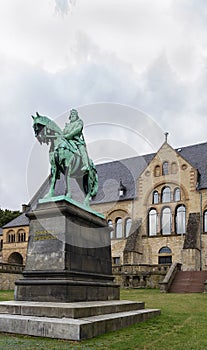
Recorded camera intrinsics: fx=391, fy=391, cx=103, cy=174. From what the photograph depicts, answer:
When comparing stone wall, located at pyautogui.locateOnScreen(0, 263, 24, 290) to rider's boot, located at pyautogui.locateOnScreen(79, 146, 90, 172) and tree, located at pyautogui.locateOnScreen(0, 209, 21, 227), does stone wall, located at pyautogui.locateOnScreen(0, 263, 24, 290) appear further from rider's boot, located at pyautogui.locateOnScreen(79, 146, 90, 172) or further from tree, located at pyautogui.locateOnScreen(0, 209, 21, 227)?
tree, located at pyautogui.locateOnScreen(0, 209, 21, 227)

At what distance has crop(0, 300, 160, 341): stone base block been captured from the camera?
9062mm

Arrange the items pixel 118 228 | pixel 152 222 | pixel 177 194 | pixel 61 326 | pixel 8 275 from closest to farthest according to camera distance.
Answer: pixel 61 326, pixel 8 275, pixel 177 194, pixel 152 222, pixel 118 228

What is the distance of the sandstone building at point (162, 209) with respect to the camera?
138ft

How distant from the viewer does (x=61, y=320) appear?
9.47 meters

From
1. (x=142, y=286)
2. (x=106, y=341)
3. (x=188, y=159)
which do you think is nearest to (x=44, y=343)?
(x=106, y=341)

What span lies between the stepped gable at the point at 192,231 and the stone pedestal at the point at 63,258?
1031 inches

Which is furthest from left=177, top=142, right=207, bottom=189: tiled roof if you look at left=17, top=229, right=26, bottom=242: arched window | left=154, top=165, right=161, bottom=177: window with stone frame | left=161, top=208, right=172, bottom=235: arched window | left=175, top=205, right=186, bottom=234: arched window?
left=17, top=229, right=26, bottom=242: arched window

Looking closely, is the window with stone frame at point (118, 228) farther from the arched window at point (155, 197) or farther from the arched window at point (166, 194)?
the arched window at point (166, 194)

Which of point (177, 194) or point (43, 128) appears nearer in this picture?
point (43, 128)

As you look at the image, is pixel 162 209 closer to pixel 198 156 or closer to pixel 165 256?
pixel 165 256

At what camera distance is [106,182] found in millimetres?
53875

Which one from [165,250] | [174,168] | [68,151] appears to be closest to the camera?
[68,151]

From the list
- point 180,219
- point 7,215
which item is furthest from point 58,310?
point 7,215

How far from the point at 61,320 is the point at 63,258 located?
3.10m
